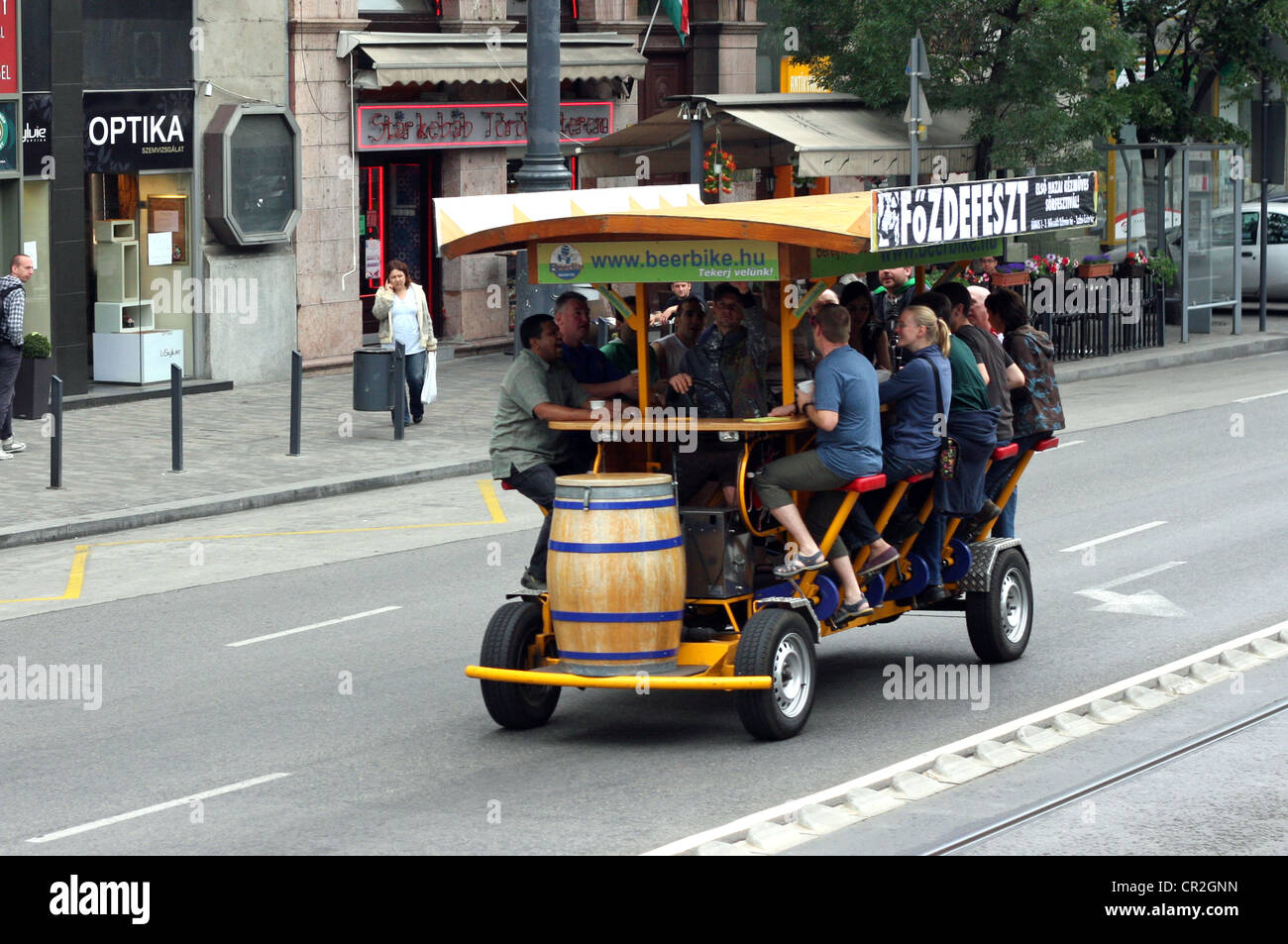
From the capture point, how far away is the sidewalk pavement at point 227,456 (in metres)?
16.1

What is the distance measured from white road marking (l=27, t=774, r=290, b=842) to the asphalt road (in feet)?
0.12

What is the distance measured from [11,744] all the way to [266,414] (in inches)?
500

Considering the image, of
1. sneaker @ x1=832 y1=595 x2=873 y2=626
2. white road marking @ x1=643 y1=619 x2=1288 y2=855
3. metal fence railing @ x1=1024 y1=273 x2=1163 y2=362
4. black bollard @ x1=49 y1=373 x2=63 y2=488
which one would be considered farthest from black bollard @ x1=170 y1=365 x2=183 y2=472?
metal fence railing @ x1=1024 y1=273 x2=1163 y2=362

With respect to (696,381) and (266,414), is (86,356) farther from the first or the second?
(696,381)

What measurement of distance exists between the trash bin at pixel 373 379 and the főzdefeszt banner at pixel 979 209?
9825 millimetres

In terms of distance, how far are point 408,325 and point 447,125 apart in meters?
6.85

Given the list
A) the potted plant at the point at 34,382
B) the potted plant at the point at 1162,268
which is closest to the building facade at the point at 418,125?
the potted plant at the point at 34,382

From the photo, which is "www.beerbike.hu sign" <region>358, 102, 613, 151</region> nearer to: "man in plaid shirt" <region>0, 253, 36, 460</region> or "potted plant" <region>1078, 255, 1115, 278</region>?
"potted plant" <region>1078, 255, 1115, 278</region>

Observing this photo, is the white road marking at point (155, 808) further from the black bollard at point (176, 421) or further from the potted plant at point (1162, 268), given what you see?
the potted plant at point (1162, 268)

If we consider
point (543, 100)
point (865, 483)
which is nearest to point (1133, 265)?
point (543, 100)

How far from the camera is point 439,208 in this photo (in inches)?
455

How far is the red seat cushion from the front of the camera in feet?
30.7

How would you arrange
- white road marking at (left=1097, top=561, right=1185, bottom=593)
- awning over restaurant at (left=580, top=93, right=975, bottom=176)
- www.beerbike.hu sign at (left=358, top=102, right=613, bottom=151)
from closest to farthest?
white road marking at (left=1097, top=561, right=1185, bottom=593)
awning over restaurant at (left=580, top=93, right=975, bottom=176)
www.beerbike.hu sign at (left=358, top=102, right=613, bottom=151)

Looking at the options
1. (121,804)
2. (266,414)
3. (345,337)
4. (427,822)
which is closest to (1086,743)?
(427,822)
